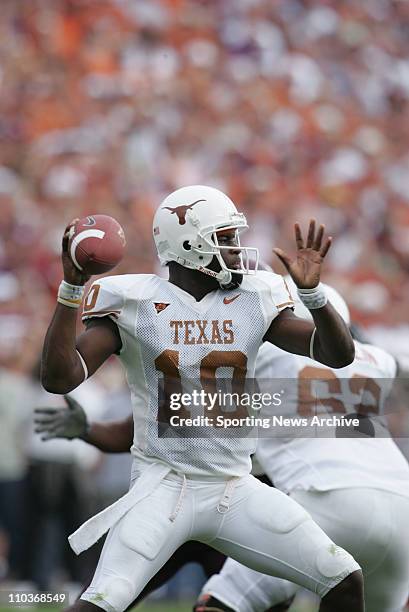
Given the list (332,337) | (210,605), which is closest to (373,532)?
(210,605)

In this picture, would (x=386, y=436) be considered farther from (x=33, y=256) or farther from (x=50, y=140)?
(x=50, y=140)

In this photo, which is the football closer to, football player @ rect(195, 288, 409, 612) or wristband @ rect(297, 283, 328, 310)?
wristband @ rect(297, 283, 328, 310)

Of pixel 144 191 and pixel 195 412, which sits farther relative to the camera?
pixel 144 191

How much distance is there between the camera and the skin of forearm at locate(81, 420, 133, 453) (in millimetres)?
4750

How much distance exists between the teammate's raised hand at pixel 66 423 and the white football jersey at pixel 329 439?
0.74 m

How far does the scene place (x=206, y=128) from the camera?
35.5ft

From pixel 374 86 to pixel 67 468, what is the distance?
20.4ft

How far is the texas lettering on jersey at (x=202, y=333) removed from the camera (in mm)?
3984

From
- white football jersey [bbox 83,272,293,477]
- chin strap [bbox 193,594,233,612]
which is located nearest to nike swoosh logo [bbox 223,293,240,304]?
white football jersey [bbox 83,272,293,477]

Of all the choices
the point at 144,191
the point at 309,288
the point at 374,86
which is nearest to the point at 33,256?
the point at 144,191

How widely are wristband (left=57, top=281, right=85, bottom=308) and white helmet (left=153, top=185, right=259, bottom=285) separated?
0.50 meters

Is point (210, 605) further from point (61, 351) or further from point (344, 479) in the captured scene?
point (61, 351)

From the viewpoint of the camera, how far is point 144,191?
10086mm

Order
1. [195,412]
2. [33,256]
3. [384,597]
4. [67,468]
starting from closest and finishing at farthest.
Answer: [195,412] < [384,597] < [67,468] < [33,256]
